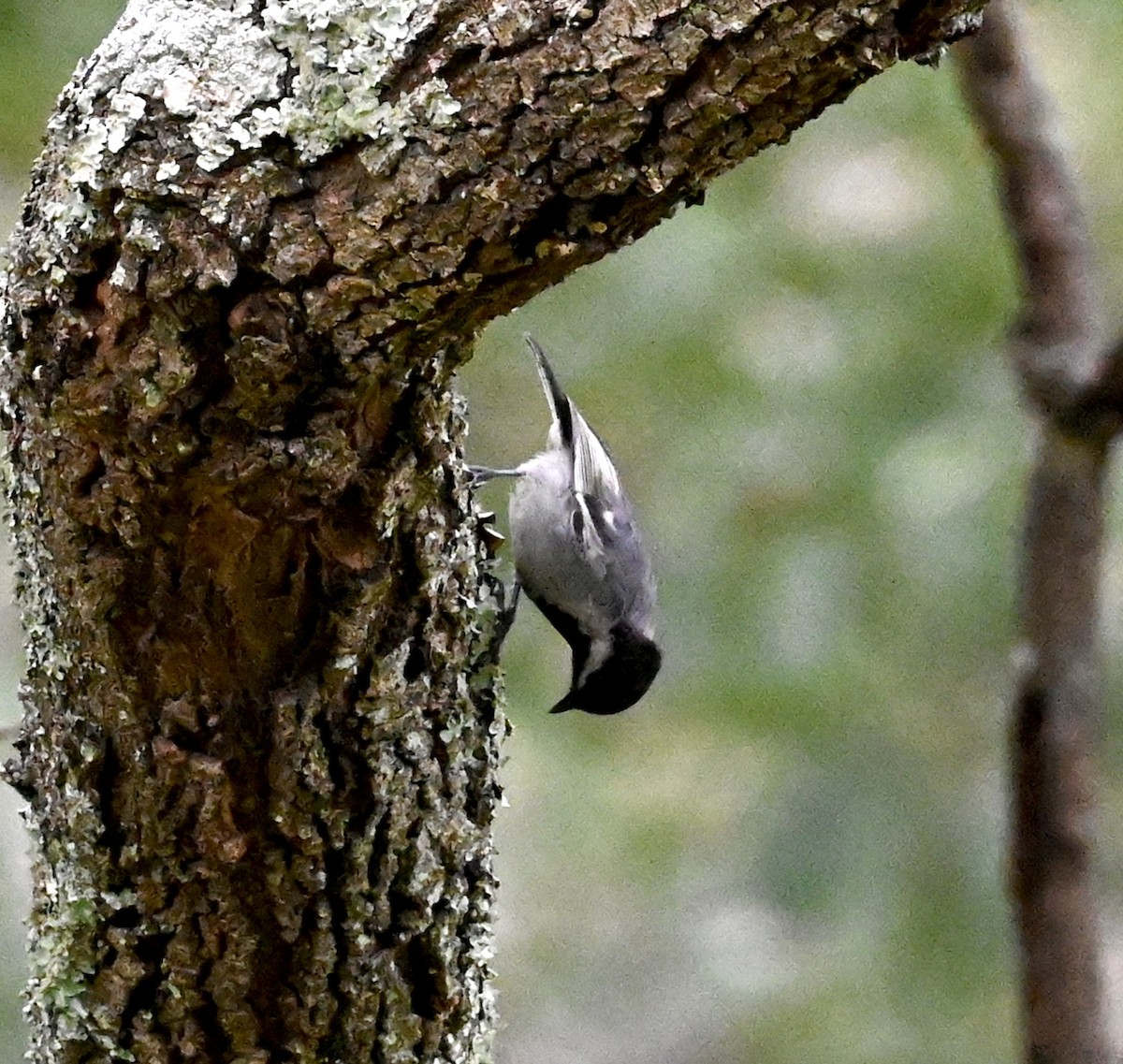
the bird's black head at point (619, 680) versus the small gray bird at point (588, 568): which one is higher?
the small gray bird at point (588, 568)

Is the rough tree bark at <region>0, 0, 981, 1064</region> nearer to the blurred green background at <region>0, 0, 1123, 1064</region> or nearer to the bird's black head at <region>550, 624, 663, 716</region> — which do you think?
the bird's black head at <region>550, 624, 663, 716</region>

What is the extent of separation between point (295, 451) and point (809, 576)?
1.92 metres

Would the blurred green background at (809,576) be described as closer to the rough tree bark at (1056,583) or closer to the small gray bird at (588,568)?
the small gray bird at (588,568)

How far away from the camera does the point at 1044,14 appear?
3338 mm

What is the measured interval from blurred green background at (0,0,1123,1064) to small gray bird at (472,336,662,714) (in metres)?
0.17

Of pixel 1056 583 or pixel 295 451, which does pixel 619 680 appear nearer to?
pixel 1056 583

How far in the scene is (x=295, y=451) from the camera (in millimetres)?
1465

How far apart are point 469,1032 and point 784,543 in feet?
5.31

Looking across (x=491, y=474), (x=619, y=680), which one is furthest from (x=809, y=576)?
(x=491, y=474)

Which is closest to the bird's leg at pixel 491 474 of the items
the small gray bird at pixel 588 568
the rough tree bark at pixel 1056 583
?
the small gray bird at pixel 588 568

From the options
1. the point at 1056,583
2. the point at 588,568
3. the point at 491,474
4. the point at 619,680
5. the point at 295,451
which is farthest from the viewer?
the point at 588,568

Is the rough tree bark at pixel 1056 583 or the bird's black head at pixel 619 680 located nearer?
the rough tree bark at pixel 1056 583

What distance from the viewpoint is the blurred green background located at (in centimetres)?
313

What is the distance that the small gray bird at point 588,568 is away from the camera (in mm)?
3203
